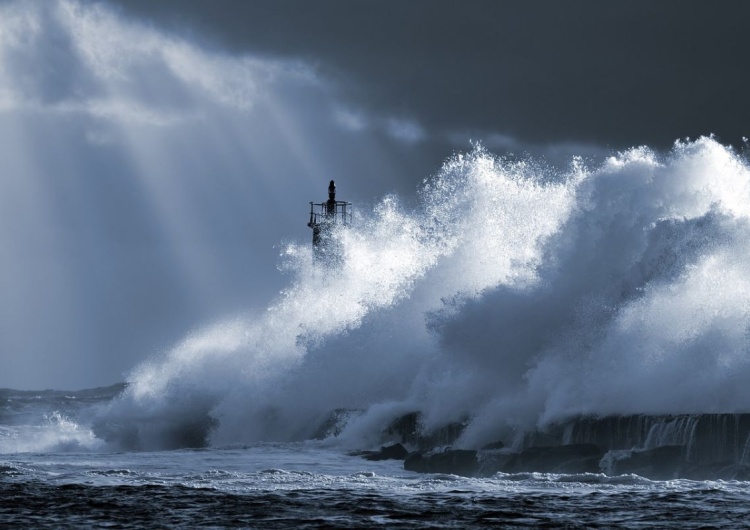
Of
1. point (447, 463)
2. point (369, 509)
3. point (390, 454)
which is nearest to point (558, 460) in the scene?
point (447, 463)

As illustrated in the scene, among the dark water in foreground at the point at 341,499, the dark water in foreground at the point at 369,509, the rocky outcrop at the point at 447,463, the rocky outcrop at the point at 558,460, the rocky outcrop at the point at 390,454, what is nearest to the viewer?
the dark water in foreground at the point at 369,509

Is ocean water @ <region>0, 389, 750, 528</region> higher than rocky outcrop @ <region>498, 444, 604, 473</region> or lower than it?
lower

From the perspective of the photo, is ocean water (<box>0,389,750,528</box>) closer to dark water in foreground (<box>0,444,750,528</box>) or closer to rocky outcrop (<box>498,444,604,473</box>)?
dark water in foreground (<box>0,444,750,528</box>)

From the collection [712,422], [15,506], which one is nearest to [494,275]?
[712,422]

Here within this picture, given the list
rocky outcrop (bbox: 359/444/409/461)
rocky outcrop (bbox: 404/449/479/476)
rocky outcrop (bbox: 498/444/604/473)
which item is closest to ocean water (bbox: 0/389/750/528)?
rocky outcrop (bbox: 404/449/479/476)

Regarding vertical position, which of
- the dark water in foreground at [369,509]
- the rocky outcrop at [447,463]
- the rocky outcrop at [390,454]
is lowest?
the dark water in foreground at [369,509]

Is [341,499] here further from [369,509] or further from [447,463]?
[447,463]

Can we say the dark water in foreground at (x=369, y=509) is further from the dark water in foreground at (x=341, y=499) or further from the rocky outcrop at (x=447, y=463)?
the rocky outcrop at (x=447, y=463)

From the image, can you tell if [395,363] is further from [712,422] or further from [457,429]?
[712,422]

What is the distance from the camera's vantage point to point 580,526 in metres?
13.2

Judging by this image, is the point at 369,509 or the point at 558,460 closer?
the point at 369,509

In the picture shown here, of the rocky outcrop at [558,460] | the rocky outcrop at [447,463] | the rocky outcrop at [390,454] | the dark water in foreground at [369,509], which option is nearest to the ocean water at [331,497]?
the dark water in foreground at [369,509]

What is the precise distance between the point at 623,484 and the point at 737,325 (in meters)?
5.01

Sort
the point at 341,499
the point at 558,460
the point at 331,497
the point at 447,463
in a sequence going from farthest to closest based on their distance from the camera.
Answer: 1. the point at 447,463
2. the point at 558,460
3. the point at 331,497
4. the point at 341,499
